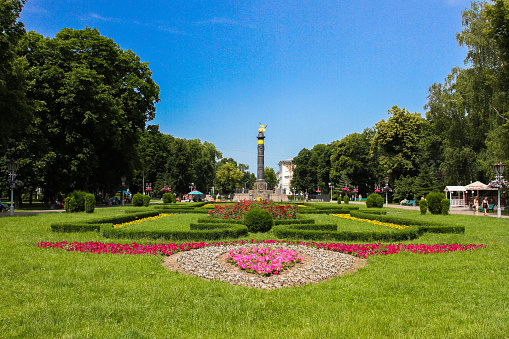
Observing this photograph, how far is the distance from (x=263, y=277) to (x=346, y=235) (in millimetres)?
5522

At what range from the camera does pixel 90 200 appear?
21094 millimetres

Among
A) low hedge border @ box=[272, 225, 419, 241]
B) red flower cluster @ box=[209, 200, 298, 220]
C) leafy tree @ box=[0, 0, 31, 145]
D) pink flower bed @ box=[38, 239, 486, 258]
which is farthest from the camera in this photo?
leafy tree @ box=[0, 0, 31, 145]

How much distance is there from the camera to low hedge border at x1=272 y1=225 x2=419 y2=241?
11.2 metres

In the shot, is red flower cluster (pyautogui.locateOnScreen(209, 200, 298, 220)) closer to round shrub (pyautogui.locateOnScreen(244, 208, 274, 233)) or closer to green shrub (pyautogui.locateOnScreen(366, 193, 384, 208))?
round shrub (pyautogui.locateOnScreen(244, 208, 274, 233))

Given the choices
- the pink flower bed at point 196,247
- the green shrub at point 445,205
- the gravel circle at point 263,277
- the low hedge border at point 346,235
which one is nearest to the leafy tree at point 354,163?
the green shrub at point 445,205

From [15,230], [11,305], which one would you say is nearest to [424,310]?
[11,305]

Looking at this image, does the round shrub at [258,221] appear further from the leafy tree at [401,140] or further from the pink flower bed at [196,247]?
the leafy tree at [401,140]

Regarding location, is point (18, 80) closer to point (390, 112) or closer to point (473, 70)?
point (473, 70)

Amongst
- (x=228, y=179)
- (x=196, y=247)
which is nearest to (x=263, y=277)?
(x=196, y=247)

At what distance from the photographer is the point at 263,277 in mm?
6535

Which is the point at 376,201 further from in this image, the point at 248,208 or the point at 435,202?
the point at 248,208

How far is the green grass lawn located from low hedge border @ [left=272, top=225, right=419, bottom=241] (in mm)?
3286

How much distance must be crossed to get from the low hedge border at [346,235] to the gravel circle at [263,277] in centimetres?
221

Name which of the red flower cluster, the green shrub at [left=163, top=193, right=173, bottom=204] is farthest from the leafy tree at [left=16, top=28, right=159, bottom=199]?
the red flower cluster
